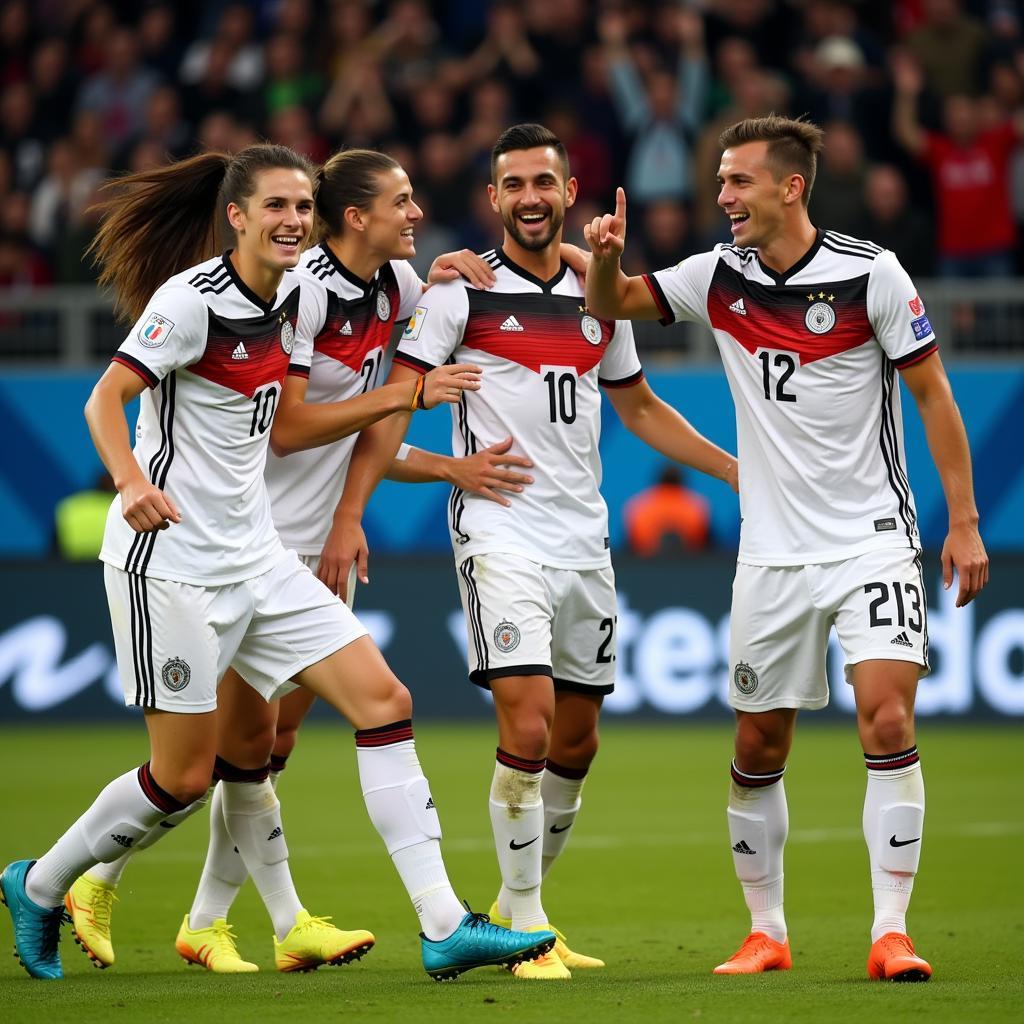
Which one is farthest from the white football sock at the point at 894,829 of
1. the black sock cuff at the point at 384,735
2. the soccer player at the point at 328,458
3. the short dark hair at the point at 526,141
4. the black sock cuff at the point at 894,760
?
the short dark hair at the point at 526,141

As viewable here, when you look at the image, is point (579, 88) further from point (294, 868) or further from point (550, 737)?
point (550, 737)

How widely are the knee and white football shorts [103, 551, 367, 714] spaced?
1682 mm

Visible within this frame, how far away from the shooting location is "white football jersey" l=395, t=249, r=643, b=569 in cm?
672

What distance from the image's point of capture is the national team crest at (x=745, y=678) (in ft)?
21.0

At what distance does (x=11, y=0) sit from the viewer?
20141mm

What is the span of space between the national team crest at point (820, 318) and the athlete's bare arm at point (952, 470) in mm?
303

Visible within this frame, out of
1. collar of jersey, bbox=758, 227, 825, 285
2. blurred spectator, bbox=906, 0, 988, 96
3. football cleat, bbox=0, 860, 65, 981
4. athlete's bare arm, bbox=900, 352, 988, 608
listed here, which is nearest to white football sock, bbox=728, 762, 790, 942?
athlete's bare arm, bbox=900, 352, 988, 608

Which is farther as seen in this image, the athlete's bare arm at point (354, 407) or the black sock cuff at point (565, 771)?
the black sock cuff at point (565, 771)

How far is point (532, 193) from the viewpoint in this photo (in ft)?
22.1

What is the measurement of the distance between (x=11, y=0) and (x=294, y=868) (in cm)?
1401

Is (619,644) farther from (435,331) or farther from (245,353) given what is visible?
(245,353)

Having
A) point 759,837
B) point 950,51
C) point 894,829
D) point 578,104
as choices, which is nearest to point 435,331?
point 759,837

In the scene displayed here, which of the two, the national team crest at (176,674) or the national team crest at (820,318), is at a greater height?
the national team crest at (820,318)

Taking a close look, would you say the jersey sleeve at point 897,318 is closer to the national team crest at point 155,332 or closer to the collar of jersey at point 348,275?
the collar of jersey at point 348,275
